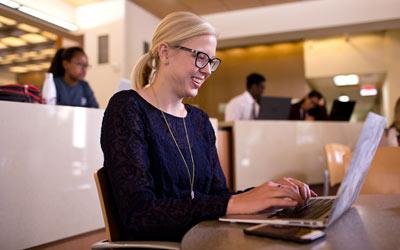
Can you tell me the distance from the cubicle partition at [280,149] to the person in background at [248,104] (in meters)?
0.48

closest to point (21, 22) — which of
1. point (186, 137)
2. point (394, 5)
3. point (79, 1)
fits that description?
point (79, 1)

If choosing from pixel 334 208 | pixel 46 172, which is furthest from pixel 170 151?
pixel 46 172

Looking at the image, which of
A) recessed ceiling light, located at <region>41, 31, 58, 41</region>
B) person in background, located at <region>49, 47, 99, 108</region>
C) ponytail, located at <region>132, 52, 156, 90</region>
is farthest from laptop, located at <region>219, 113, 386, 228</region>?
recessed ceiling light, located at <region>41, 31, 58, 41</region>

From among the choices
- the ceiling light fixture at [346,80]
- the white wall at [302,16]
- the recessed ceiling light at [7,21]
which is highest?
the white wall at [302,16]

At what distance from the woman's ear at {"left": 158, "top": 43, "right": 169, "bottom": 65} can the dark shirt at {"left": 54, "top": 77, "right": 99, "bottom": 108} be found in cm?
223

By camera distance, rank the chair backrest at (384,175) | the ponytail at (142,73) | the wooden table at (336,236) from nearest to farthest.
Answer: the wooden table at (336,236) < the ponytail at (142,73) < the chair backrest at (384,175)

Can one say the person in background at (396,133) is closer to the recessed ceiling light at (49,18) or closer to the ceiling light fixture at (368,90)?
the recessed ceiling light at (49,18)

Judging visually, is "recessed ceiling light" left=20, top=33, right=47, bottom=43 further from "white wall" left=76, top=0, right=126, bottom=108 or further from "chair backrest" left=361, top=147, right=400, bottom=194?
"chair backrest" left=361, top=147, right=400, bottom=194

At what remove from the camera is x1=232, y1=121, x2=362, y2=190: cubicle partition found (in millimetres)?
3617

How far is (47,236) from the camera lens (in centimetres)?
196

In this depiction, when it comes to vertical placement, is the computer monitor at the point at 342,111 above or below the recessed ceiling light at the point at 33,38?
below

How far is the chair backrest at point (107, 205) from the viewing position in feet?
3.24

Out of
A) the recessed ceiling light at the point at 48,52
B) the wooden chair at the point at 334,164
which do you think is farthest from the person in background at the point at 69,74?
the recessed ceiling light at the point at 48,52

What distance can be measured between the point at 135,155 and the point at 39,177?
1.18 meters
